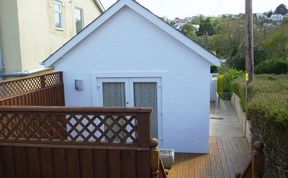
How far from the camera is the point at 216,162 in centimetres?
764

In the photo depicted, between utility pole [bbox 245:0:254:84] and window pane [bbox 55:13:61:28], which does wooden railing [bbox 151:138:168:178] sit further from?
window pane [bbox 55:13:61:28]

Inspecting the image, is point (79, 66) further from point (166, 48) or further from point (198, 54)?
point (198, 54)

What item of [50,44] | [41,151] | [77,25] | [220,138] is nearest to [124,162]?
[41,151]

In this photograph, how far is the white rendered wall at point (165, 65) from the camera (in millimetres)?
8070

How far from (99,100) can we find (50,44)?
6066 millimetres

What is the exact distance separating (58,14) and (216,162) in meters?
10.5

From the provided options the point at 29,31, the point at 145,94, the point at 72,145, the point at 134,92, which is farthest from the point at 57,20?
the point at 72,145

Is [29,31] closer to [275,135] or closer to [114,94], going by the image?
[114,94]

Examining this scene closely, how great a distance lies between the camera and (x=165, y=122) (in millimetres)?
8430

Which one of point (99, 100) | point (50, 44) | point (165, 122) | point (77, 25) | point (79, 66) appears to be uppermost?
point (77, 25)

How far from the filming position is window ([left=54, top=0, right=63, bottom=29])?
13842mm

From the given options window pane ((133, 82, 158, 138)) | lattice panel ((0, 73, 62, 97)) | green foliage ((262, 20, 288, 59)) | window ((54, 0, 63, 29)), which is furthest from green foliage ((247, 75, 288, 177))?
green foliage ((262, 20, 288, 59))

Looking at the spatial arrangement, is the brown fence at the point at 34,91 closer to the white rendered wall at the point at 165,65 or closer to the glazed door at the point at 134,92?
the white rendered wall at the point at 165,65

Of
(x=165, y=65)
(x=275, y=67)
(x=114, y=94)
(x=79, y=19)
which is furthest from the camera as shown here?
(x=79, y=19)
